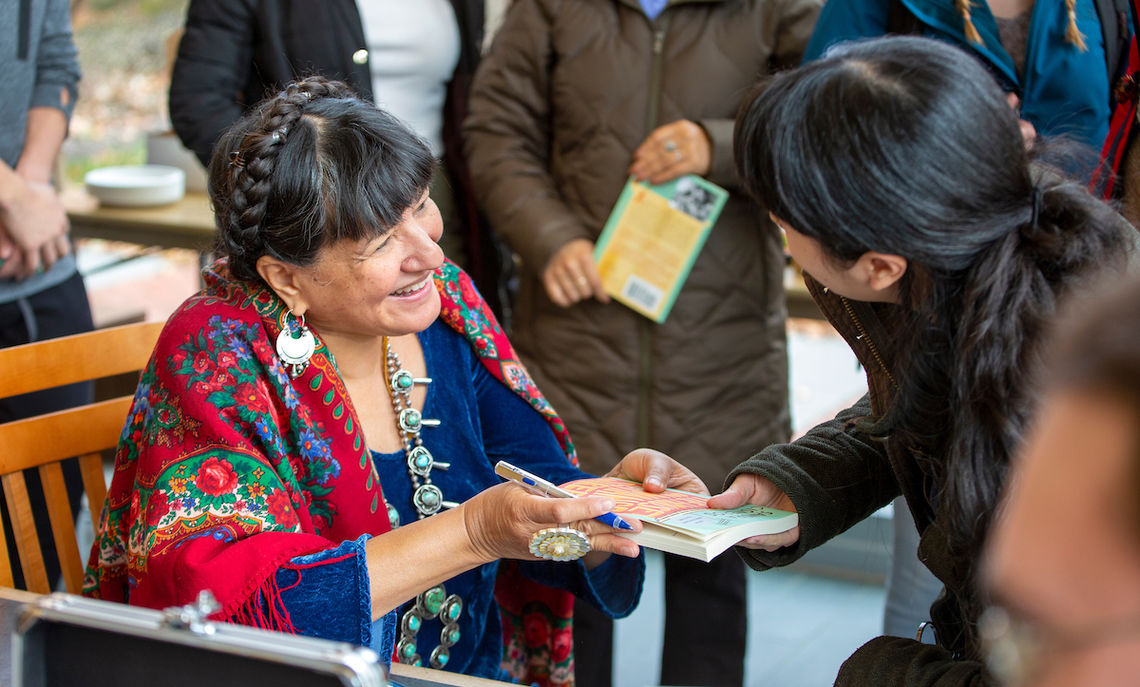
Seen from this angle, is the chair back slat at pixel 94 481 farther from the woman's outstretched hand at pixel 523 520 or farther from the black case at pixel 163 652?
the black case at pixel 163 652

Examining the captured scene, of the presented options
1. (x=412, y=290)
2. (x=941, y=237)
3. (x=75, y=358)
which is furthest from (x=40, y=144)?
(x=941, y=237)

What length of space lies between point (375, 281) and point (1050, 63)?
121cm

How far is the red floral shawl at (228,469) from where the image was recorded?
1.29 meters

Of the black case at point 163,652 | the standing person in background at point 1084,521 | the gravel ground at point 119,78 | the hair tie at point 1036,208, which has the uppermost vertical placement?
the standing person in background at point 1084,521

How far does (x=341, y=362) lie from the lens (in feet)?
5.19

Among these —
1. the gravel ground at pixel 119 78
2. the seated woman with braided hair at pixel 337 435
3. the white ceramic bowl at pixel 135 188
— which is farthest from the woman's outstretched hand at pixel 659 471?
the gravel ground at pixel 119 78

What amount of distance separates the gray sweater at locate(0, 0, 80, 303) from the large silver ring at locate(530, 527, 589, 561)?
153cm

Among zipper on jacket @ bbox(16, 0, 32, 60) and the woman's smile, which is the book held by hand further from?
zipper on jacket @ bbox(16, 0, 32, 60)

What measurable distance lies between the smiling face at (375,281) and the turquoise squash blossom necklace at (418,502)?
0.40ft

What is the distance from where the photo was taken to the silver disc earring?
4.83ft

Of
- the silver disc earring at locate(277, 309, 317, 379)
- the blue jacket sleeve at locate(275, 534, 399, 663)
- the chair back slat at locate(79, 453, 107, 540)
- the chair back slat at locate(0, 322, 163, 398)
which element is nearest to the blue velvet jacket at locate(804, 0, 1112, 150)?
the silver disc earring at locate(277, 309, 317, 379)

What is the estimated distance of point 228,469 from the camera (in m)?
1.36

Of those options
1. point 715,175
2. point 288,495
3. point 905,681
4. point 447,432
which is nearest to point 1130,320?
point 905,681

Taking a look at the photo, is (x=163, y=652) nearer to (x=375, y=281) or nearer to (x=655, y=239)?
(x=375, y=281)
